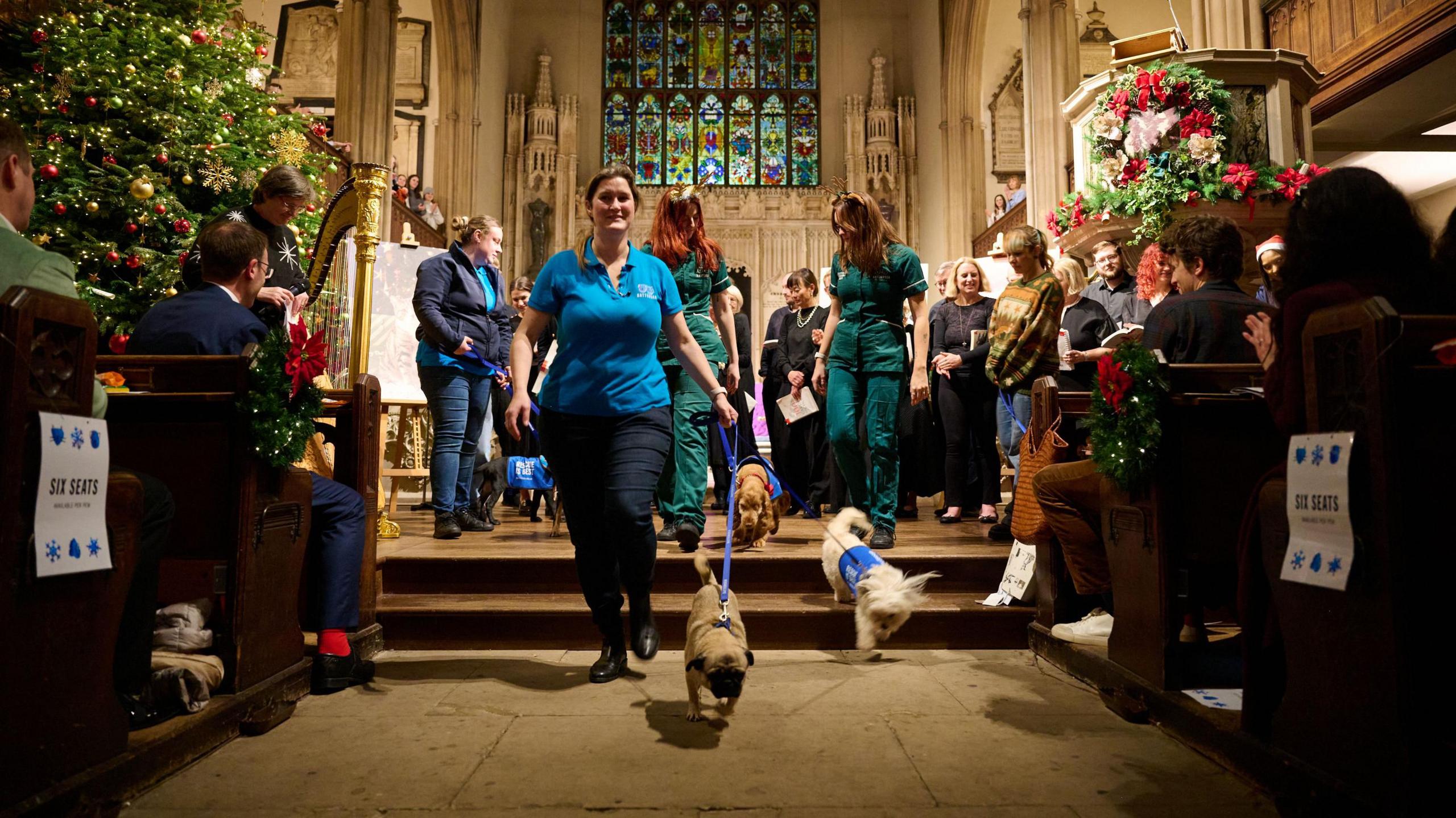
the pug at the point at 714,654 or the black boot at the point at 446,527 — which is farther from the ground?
the black boot at the point at 446,527

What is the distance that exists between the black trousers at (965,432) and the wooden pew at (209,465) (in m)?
3.89

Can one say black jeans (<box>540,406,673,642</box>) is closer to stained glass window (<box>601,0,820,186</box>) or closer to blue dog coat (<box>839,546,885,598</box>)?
blue dog coat (<box>839,546,885,598</box>)

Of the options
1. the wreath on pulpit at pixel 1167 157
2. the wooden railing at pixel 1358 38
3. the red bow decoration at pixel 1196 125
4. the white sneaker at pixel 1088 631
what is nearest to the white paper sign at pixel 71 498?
the white sneaker at pixel 1088 631

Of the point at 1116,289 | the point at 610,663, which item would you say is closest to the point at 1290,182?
the point at 1116,289

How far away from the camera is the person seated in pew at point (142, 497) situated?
171cm

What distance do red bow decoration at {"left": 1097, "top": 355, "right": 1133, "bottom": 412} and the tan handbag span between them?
747 millimetres

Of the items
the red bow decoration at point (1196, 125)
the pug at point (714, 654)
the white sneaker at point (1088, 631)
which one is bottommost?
the white sneaker at point (1088, 631)

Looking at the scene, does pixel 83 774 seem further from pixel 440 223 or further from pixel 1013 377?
pixel 440 223

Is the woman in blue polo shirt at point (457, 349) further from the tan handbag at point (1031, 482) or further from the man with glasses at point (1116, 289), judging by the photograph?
the man with glasses at point (1116, 289)

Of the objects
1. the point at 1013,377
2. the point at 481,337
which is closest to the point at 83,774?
the point at 481,337

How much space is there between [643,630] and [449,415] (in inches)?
86.6

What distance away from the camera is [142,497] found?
194cm

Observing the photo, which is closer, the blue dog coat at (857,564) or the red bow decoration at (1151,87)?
the blue dog coat at (857,564)

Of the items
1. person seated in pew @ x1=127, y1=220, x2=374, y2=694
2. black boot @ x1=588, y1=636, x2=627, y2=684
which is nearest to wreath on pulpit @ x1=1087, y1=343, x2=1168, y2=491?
black boot @ x1=588, y1=636, x2=627, y2=684
